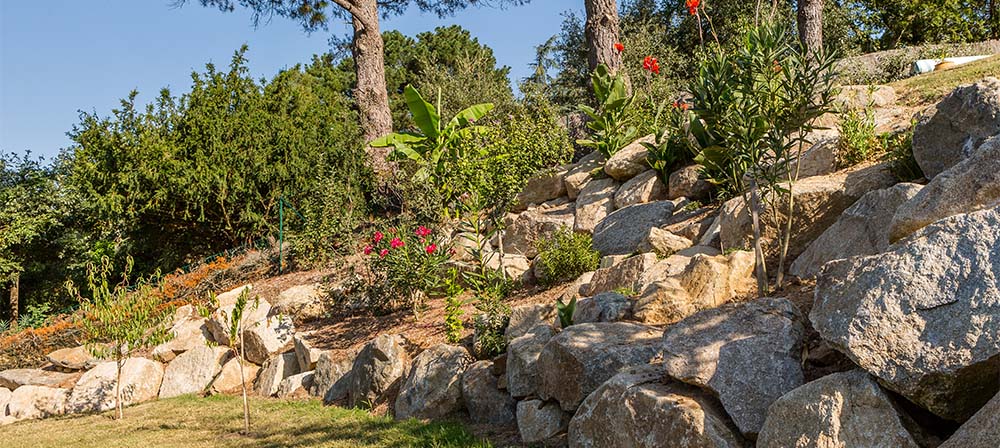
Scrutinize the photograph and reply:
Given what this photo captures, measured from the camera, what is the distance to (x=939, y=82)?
10.7 metres

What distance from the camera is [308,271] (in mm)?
13047

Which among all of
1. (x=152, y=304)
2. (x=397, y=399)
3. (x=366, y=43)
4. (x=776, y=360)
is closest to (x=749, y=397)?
(x=776, y=360)

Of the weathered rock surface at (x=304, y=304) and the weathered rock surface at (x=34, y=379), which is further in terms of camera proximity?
the weathered rock surface at (x=34, y=379)

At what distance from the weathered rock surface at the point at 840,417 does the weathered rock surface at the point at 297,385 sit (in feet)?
21.0

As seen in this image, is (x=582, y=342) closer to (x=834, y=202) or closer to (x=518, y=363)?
(x=518, y=363)

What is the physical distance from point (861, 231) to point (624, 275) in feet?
7.56

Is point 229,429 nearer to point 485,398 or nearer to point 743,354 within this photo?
point 485,398

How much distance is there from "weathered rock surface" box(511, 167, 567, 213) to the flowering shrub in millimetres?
2676

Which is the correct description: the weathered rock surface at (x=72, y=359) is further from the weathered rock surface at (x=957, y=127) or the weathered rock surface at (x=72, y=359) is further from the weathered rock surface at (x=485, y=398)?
the weathered rock surface at (x=957, y=127)

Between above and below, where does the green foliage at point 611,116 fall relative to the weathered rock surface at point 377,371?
above

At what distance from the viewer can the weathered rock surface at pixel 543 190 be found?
472 inches

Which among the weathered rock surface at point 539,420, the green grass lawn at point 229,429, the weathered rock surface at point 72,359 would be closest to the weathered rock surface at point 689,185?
the weathered rock surface at point 539,420

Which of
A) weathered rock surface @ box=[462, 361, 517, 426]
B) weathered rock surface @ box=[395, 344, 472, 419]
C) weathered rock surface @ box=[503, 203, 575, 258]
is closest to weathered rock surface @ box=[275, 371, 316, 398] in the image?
weathered rock surface @ box=[395, 344, 472, 419]

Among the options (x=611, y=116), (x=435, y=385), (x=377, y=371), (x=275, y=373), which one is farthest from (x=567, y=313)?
(x=611, y=116)
